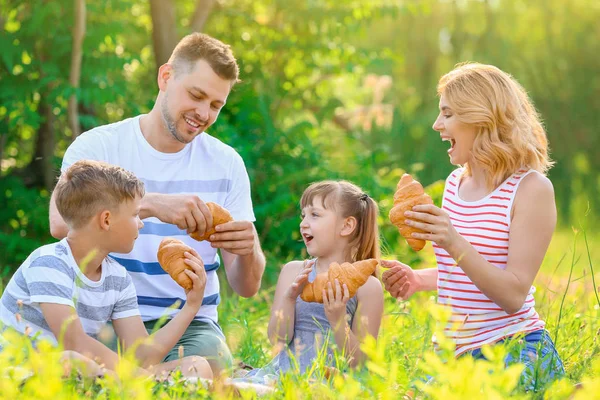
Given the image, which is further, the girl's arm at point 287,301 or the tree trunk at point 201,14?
the tree trunk at point 201,14

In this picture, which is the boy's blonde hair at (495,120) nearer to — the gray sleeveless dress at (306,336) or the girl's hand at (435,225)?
the girl's hand at (435,225)

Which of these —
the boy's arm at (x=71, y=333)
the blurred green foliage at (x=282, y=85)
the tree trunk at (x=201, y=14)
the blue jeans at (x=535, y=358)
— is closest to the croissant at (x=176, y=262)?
the boy's arm at (x=71, y=333)

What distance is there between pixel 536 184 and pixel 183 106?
170 cm

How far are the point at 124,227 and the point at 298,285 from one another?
0.80 m

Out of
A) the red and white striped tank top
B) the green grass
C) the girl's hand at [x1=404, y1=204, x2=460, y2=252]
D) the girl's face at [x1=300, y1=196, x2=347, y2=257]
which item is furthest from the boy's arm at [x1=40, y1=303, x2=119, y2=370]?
the red and white striped tank top

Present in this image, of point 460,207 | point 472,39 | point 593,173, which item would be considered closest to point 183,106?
point 460,207

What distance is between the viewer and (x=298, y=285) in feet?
11.5

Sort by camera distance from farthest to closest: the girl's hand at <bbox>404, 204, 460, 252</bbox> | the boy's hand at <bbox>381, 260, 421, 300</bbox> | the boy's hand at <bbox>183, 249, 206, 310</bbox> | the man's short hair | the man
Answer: the man's short hair, the man, the boy's hand at <bbox>381, 260, 421, 300</bbox>, the boy's hand at <bbox>183, 249, 206, 310</bbox>, the girl's hand at <bbox>404, 204, 460, 252</bbox>

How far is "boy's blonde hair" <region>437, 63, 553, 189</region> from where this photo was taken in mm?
3406

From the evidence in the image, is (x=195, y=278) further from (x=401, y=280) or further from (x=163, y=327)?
(x=401, y=280)

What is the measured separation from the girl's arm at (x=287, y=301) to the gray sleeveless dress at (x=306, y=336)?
1.8 inches

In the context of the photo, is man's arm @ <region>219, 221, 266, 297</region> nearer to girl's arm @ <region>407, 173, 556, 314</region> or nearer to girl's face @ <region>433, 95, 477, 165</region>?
girl's arm @ <region>407, 173, 556, 314</region>

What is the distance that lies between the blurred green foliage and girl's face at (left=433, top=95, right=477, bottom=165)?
3.00 metres

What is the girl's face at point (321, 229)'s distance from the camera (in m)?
3.71
